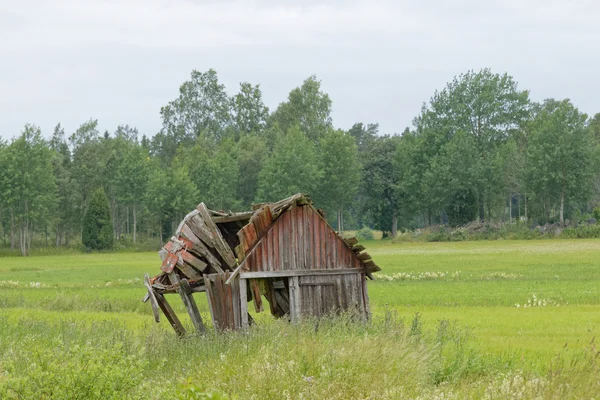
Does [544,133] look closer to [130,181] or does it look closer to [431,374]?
[130,181]

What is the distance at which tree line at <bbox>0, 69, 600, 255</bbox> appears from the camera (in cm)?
8747

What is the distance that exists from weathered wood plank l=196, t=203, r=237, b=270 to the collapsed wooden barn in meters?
0.02

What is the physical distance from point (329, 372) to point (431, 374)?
2.47 meters

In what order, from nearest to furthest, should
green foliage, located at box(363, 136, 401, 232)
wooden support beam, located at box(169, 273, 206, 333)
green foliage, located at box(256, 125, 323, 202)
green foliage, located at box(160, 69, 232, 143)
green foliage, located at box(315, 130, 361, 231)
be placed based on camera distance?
wooden support beam, located at box(169, 273, 206, 333) → green foliage, located at box(256, 125, 323, 202) → green foliage, located at box(315, 130, 361, 231) → green foliage, located at box(363, 136, 401, 232) → green foliage, located at box(160, 69, 232, 143)

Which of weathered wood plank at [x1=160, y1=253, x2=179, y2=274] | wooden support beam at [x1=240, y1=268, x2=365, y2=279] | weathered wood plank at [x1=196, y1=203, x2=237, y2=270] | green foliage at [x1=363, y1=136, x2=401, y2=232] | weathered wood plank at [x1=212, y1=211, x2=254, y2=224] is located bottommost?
wooden support beam at [x1=240, y1=268, x2=365, y2=279]

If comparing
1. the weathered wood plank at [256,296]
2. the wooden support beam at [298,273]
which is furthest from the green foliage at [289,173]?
the weathered wood plank at [256,296]

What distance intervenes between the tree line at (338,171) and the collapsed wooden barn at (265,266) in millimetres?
71479

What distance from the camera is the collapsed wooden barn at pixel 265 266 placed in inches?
656

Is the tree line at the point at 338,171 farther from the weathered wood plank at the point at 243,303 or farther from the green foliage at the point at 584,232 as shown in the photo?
the weathered wood plank at the point at 243,303

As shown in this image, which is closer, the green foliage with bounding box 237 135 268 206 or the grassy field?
the grassy field

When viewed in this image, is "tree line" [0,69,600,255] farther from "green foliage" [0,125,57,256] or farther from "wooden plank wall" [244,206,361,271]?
"wooden plank wall" [244,206,361,271]

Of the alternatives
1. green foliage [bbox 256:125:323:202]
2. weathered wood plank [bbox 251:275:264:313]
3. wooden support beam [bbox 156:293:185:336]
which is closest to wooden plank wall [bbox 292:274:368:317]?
weathered wood plank [bbox 251:275:264:313]

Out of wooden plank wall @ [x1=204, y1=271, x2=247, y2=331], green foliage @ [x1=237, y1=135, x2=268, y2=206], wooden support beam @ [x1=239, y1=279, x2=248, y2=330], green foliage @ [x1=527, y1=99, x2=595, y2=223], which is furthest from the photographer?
green foliage @ [x1=237, y1=135, x2=268, y2=206]

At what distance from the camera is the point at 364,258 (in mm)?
18266
